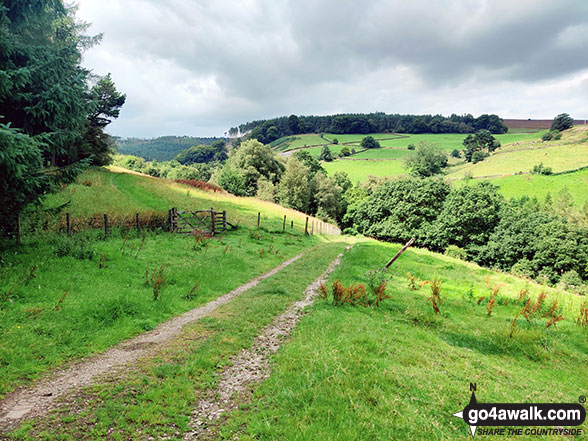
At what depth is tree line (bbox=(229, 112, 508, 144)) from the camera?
165m

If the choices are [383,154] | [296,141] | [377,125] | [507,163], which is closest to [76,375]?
[507,163]

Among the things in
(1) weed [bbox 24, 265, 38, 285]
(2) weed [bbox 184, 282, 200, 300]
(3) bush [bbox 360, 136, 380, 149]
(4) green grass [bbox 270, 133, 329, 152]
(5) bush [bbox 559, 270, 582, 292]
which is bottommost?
(5) bush [bbox 559, 270, 582, 292]

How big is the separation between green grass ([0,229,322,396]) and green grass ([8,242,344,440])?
67.2 inches

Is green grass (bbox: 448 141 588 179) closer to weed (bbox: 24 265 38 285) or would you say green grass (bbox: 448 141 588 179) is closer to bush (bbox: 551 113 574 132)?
bush (bbox: 551 113 574 132)

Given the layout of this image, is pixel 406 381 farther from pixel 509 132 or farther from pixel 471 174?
pixel 509 132

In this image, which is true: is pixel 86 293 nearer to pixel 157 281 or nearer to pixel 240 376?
pixel 157 281

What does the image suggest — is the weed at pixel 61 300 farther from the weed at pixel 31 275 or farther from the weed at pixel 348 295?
the weed at pixel 348 295

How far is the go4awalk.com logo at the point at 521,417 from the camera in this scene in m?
4.47

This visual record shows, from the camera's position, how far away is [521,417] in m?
4.80

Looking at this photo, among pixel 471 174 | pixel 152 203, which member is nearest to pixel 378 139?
pixel 471 174

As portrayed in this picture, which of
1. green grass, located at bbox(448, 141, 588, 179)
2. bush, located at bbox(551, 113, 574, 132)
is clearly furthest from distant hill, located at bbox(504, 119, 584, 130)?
green grass, located at bbox(448, 141, 588, 179)

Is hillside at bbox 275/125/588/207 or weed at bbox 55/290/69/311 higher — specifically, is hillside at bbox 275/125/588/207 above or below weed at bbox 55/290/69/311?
above

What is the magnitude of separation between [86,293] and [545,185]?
90.8 m

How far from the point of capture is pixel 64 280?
33.6 feet
